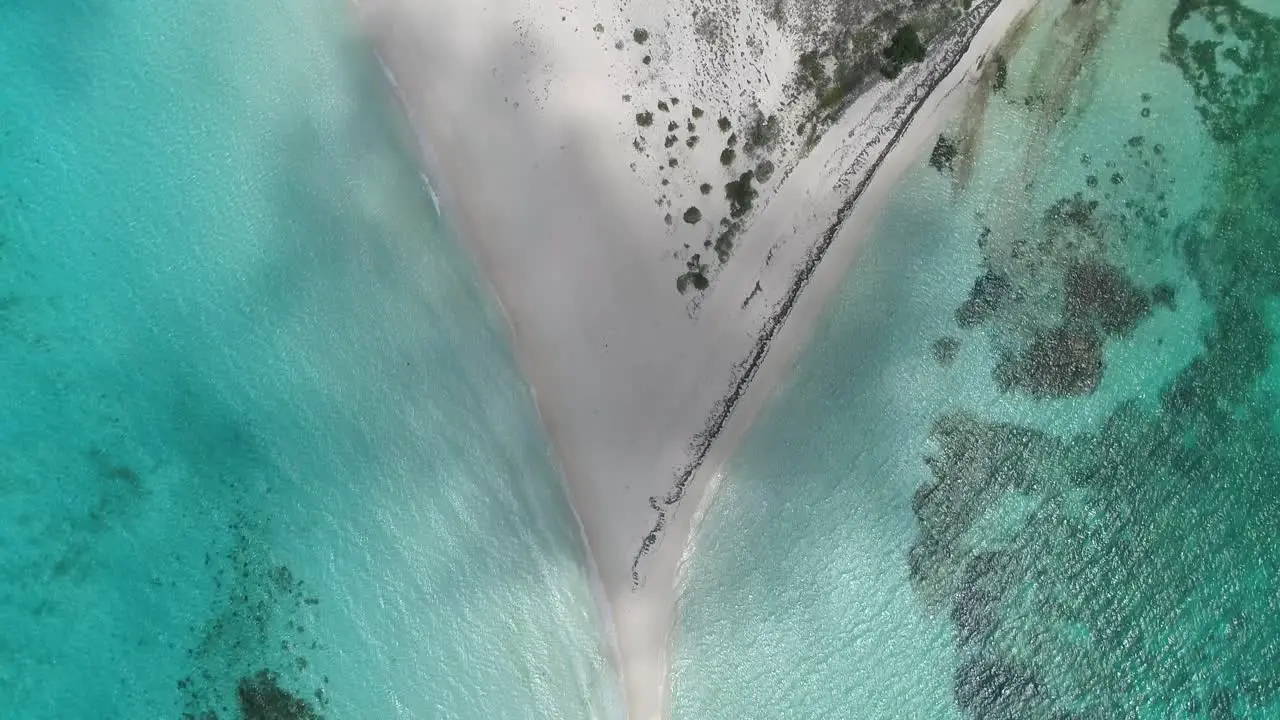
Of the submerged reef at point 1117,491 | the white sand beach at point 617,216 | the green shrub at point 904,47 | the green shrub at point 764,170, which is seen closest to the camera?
the white sand beach at point 617,216

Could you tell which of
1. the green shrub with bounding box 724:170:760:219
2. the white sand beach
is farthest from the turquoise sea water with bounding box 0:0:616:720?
the green shrub with bounding box 724:170:760:219

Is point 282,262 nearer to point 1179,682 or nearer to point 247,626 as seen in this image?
point 247,626

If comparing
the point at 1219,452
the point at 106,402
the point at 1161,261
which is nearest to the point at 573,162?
the point at 106,402

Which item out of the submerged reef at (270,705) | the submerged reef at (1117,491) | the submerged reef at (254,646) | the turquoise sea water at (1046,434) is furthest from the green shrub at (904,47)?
the submerged reef at (270,705)

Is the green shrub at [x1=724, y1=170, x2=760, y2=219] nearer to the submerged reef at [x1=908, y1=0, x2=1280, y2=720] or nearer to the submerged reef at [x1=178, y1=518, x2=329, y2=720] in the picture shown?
the submerged reef at [x1=908, y1=0, x2=1280, y2=720]

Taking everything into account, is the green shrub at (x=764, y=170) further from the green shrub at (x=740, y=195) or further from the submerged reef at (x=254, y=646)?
the submerged reef at (x=254, y=646)

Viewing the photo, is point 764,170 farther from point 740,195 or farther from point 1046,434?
point 1046,434
